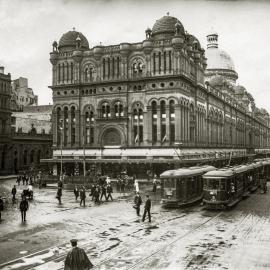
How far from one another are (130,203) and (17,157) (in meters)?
45.1

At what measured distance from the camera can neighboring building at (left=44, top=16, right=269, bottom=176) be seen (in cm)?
5575

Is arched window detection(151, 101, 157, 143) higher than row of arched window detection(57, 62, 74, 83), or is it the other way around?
row of arched window detection(57, 62, 74, 83)

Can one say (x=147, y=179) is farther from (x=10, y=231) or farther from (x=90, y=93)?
(x=10, y=231)

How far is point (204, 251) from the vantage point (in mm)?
17922

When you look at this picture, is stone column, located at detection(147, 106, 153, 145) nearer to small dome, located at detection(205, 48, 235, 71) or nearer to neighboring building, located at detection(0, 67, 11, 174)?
neighboring building, located at detection(0, 67, 11, 174)

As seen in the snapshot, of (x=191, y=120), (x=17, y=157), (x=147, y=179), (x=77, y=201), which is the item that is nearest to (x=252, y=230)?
(x=77, y=201)

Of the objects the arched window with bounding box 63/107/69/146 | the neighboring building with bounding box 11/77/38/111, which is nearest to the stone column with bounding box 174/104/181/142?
the arched window with bounding box 63/107/69/146

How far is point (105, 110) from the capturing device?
200 feet

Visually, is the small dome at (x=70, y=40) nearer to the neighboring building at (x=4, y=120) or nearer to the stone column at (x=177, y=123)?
the neighboring building at (x=4, y=120)

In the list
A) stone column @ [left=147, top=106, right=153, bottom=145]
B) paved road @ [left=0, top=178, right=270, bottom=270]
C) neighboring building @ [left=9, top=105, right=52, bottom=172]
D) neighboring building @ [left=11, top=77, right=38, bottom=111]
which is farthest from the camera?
neighboring building @ [left=11, top=77, right=38, bottom=111]

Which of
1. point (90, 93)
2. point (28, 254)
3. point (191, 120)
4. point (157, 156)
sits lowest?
point (28, 254)

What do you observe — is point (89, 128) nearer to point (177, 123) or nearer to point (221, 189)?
point (177, 123)

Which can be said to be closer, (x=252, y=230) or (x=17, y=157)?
(x=252, y=230)

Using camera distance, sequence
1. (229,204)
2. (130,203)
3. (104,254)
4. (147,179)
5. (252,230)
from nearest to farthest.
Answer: (104,254) → (252,230) → (229,204) → (130,203) → (147,179)
